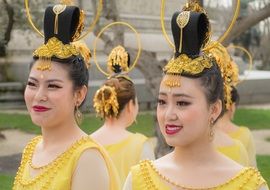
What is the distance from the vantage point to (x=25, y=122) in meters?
12.0

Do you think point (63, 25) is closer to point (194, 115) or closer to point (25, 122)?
point (194, 115)

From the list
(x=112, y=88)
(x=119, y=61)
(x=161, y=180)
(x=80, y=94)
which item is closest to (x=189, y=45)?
(x=161, y=180)

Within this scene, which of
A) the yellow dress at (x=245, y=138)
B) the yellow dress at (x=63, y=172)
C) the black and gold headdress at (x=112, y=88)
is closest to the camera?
the yellow dress at (x=63, y=172)

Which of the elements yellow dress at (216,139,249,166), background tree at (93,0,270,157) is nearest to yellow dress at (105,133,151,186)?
yellow dress at (216,139,249,166)

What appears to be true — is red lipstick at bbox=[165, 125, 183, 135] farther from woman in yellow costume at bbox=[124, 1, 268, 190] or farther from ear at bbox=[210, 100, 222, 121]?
ear at bbox=[210, 100, 222, 121]

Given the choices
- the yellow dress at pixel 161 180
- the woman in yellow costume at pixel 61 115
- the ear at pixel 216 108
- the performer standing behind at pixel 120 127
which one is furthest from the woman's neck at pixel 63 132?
the performer standing behind at pixel 120 127

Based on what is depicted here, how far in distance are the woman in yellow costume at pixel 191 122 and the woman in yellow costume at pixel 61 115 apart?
323 millimetres

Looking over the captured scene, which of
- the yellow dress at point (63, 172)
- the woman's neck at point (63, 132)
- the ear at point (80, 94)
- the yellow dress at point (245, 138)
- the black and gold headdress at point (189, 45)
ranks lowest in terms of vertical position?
the yellow dress at point (245, 138)

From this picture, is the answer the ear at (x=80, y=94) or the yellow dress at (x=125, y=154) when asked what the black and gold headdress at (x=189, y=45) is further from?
the yellow dress at (x=125, y=154)

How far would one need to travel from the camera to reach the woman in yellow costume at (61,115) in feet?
9.78

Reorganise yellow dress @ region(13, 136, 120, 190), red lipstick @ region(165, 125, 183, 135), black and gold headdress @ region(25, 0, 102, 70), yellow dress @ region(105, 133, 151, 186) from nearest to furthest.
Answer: red lipstick @ region(165, 125, 183, 135) → yellow dress @ region(13, 136, 120, 190) → black and gold headdress @ region(25, 0, 102, 70) → yellow dress @ region(105, 133, 151, 186)

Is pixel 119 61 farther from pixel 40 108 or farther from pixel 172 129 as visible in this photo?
pixel 172 129

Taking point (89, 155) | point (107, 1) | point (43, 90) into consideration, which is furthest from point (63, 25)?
point (107, 1)

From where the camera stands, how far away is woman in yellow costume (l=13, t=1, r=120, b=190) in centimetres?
298
